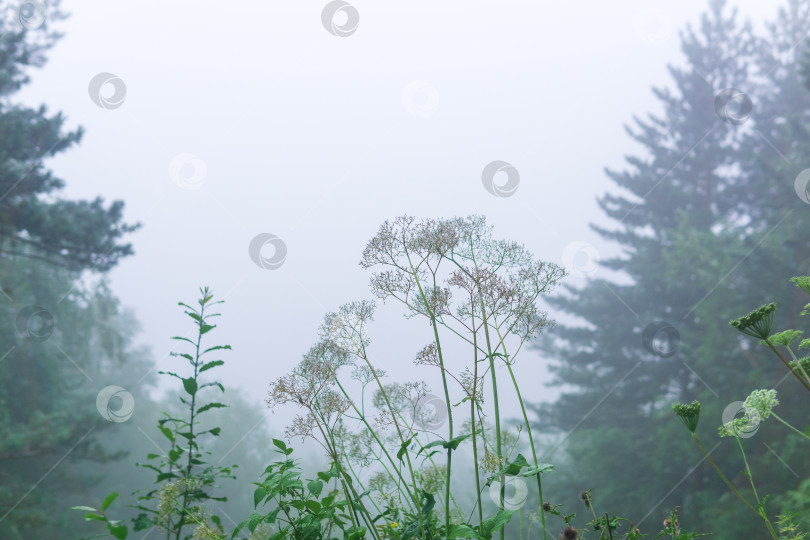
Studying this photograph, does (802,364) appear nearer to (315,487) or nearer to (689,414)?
(689,414)

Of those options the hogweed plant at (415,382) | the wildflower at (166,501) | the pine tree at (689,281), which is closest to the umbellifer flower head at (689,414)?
the hogweed plant at (415,382)

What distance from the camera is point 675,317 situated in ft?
31.8

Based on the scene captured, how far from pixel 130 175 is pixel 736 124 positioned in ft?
83.5

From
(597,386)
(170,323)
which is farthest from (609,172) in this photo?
(170,323)

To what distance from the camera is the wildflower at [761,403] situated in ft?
1.78

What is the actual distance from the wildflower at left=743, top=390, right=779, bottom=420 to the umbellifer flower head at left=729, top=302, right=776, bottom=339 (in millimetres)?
69

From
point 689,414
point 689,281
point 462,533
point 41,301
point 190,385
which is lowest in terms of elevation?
point 462,533

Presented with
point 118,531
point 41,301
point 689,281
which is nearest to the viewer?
point 118,531

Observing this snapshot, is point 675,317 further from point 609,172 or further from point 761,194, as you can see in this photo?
point 609,172

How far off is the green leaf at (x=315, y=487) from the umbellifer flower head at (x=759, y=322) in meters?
0.51

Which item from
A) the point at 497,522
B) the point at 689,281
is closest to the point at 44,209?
the point at 497,522

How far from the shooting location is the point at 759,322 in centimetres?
53

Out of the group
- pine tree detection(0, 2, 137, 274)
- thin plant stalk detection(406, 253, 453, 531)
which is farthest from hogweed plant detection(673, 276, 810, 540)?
pine tree detection(0, 2, 137, 274)

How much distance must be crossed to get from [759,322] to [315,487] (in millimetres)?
537
